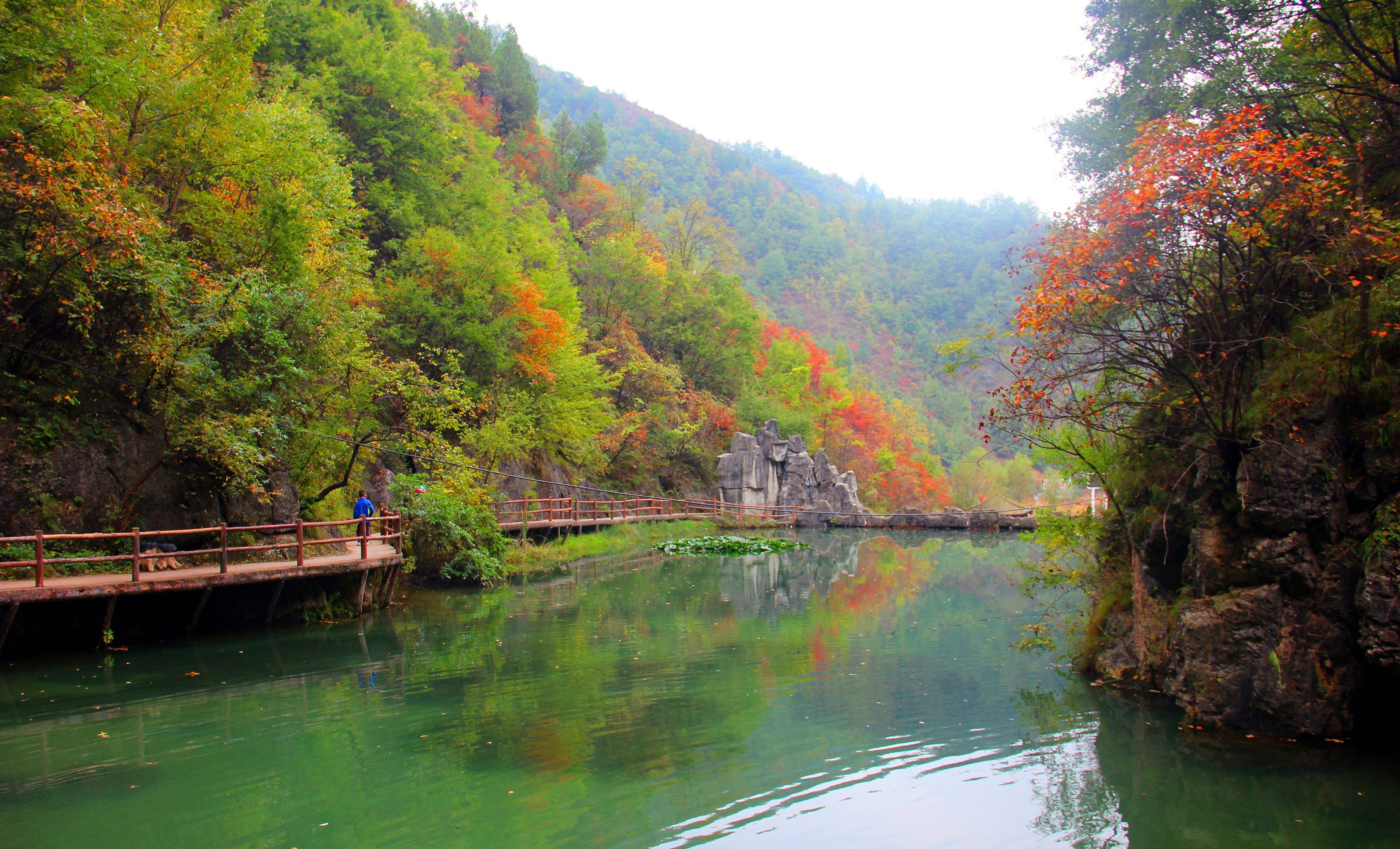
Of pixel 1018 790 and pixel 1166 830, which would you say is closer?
pixel 1166 830

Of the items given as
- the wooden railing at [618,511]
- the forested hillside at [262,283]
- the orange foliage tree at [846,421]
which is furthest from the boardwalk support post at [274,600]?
the orange foliage tree at [846,421]

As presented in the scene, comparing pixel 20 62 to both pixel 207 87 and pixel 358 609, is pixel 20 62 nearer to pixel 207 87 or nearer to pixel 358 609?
pixel 207 87

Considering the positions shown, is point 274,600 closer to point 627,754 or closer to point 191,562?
point 191,562

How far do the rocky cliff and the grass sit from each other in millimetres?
15798

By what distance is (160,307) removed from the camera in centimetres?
1217

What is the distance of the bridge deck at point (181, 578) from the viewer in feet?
33.6

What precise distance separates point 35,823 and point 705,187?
384 ft

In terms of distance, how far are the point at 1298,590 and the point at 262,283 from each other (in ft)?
48.5

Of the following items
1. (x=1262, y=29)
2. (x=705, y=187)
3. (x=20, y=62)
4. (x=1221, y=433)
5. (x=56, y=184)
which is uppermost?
(x=705, y=187)

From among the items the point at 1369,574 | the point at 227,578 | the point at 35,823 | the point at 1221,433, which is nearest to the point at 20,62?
the point at 227,578

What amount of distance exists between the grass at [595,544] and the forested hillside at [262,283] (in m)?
2.63

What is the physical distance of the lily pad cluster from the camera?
29.5 m

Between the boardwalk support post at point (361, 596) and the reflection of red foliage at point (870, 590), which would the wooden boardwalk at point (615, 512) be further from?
the reflection of red foliage at point (870, 590)

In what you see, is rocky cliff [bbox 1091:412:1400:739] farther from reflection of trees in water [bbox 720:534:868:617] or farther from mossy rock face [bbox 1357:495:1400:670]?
reflection of trees in water [bbox 720:534:868:617]
